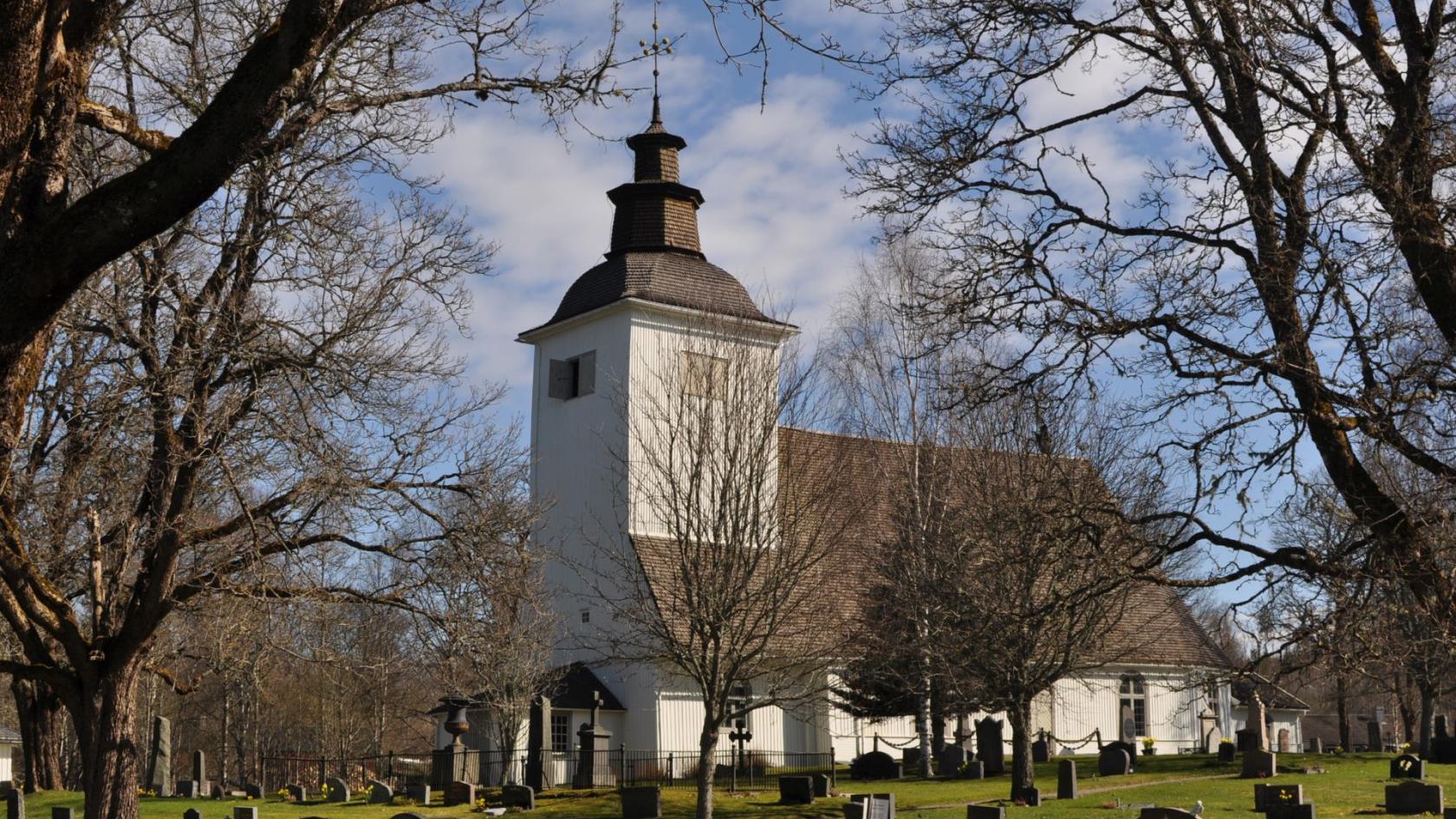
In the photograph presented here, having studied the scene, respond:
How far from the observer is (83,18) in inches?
295

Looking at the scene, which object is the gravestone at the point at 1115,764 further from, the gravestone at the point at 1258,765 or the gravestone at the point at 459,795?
the gravestone at the point at 459,795

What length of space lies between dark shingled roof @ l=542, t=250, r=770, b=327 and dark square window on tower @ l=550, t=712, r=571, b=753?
461 inches

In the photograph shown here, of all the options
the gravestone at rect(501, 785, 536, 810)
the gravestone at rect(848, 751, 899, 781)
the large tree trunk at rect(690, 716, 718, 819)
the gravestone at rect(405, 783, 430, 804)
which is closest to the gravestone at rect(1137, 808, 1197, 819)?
the large tree trunk at rect(690, 716, 718, 819)

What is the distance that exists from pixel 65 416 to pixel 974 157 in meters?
Result: 11.0

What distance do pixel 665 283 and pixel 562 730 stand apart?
507 inches

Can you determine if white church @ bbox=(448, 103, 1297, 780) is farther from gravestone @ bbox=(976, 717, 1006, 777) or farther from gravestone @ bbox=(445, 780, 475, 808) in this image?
gravestone @ bbox=(445, 780, 475, 808)

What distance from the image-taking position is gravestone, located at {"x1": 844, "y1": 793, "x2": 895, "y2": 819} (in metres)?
22.4

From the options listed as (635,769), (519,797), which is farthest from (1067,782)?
(635,769)

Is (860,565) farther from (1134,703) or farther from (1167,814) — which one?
(1167,814)

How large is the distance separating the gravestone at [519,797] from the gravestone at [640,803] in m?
2.61

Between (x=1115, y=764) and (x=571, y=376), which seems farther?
(x=571, y=376)

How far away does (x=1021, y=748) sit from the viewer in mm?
27594

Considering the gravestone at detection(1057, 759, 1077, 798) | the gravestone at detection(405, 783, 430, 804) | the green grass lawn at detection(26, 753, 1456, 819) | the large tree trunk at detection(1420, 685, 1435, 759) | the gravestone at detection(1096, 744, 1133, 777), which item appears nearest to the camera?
the green grass lawn at detection(26, 753, 1456, 819)

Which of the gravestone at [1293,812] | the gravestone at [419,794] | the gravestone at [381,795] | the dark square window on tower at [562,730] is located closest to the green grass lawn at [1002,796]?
the gravestone at [381,795]
